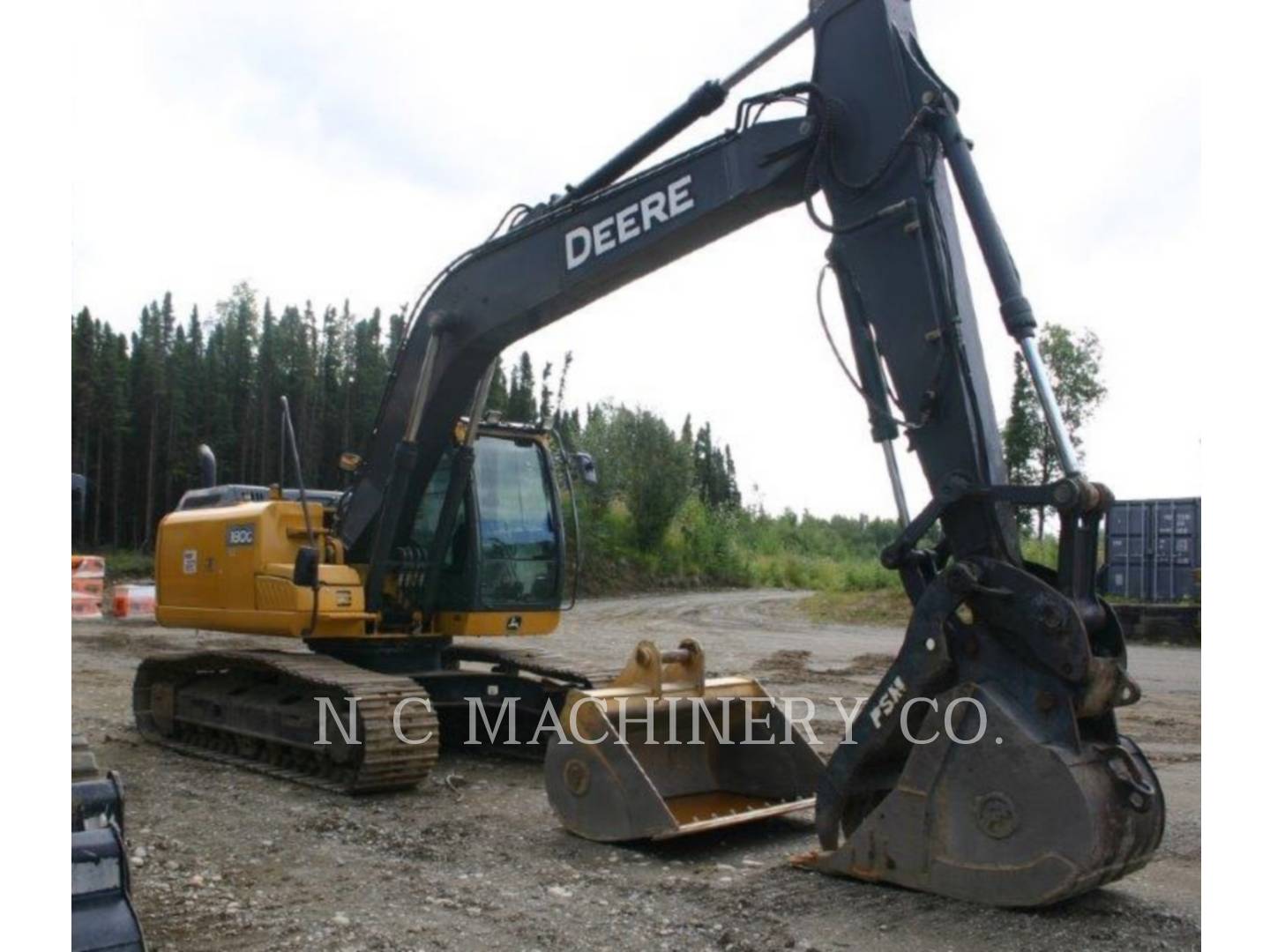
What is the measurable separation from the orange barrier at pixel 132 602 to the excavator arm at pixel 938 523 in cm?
1595

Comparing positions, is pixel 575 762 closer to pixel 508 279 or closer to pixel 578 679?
pixel 578 679

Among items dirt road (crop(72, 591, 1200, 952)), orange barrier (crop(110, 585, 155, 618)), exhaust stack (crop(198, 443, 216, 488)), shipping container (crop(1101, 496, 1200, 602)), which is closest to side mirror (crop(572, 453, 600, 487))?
dirt road (crop(72, 591, 1200, 952))

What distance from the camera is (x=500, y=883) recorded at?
16.4ft

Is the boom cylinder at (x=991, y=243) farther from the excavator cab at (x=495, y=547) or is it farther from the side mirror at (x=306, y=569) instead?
the side mirror at (x=306, y=569)

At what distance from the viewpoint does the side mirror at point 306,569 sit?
718 centimetres

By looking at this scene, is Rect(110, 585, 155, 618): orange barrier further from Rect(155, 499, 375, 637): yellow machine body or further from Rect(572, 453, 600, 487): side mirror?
Rect(572, 453, 600, 487): side mirror

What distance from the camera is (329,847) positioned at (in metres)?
5.57

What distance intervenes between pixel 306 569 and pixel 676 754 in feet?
8.10

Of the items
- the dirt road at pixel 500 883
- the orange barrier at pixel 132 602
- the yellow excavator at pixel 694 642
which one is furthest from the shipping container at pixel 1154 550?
the orange barrier at pixel 132 602

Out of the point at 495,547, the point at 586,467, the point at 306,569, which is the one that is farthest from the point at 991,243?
the point at 306,569

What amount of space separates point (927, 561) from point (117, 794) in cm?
327

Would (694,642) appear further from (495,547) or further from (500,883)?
(495,547)

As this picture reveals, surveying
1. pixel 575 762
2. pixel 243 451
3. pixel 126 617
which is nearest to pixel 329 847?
pixel 575 762

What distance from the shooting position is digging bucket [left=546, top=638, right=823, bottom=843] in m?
5.52
